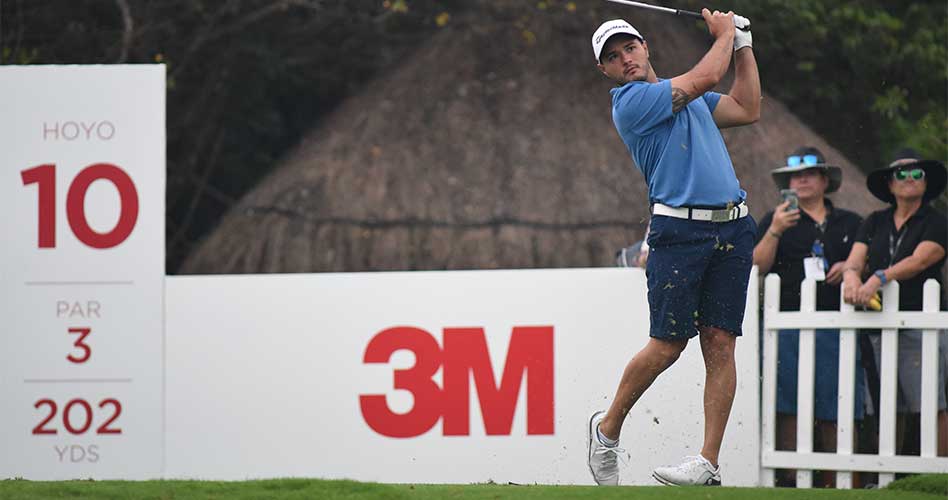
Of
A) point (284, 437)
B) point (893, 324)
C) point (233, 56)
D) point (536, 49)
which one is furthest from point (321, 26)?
point (893, 324)

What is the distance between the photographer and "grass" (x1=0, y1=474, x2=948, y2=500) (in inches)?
220

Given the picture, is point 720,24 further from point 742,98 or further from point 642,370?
point 642,370

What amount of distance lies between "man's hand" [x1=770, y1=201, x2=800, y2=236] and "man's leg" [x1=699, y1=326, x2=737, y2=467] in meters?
1.79

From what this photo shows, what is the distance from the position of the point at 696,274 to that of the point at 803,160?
2411 millimetres

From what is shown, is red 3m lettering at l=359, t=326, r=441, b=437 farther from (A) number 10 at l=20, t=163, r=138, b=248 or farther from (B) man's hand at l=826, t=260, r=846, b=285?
(B) man's hand at l=826, t=260, r=846, b=285

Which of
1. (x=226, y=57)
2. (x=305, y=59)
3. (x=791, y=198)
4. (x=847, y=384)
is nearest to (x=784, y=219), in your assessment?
(x=791, y=198)

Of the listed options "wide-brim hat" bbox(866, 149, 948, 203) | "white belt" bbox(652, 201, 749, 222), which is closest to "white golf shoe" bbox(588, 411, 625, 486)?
"white belt" bbox(652, 201, 749, 222)

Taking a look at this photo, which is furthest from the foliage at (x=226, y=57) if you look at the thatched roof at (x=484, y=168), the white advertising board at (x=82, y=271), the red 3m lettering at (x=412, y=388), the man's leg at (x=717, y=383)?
the man's leg at (x=717, y=383)

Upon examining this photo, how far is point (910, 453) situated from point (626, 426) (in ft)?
5.06

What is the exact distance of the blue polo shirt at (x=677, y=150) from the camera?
19.4ft

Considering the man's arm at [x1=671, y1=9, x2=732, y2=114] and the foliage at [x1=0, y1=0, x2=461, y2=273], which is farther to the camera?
the foliage at [x1=0, y1=0, x2=461, y2=273]

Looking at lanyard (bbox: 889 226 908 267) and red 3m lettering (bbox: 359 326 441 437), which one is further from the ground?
lanyard (bbox: 889 226 908 267)

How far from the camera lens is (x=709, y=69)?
577 centimetres

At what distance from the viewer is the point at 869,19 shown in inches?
531
